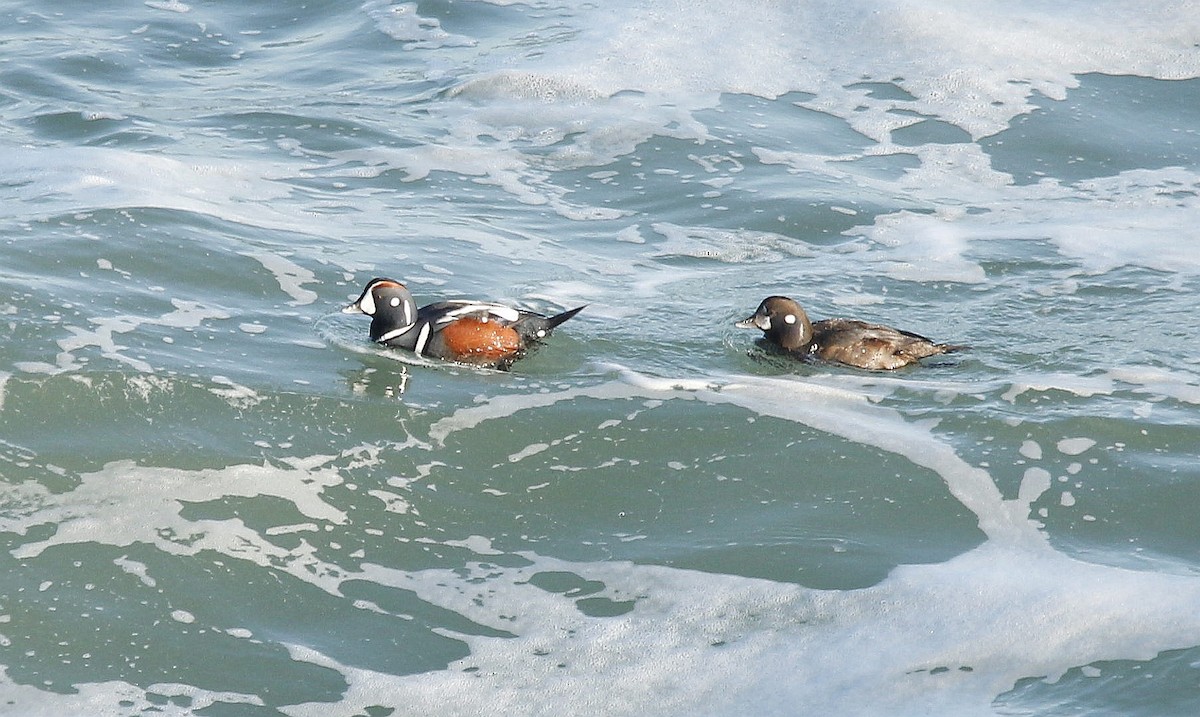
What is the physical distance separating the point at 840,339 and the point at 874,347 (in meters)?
0.21

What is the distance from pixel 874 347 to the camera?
835 cm

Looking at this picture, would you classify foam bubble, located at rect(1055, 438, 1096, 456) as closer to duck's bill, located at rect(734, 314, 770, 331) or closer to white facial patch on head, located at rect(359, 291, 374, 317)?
duck's bill, located at rect(734, 314, 770, 331)

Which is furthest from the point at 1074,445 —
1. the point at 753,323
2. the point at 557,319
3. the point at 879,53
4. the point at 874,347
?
the point at 879,53

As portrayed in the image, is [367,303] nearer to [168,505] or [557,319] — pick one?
[557,319]

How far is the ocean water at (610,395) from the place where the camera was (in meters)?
5.56

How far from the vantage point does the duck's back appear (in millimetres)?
8344

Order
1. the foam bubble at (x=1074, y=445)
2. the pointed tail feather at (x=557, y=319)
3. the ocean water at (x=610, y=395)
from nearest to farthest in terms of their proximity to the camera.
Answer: the ocean water at (x=610, y=395), the foam bubble at (x=1074, y=445), the pointed tail feather at (x=557, y=319)

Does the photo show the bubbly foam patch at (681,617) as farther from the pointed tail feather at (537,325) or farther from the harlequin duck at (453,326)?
the pointed tail feather at (537,325)

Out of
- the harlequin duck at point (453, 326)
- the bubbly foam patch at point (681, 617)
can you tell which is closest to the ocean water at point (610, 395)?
the bubbly foam patch at point (681, 617)

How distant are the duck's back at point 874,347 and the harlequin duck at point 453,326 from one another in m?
1.48

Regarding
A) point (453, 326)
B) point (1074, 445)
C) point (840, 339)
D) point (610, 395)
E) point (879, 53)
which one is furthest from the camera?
point (879, 53)

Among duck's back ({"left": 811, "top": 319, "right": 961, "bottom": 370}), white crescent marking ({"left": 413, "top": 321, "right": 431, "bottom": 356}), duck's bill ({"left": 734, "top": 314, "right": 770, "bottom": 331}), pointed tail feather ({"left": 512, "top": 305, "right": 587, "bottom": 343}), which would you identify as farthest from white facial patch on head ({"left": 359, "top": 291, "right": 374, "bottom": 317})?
duck's back ({"left": 811, "top": 319, "right": 961, "bottom": 370})

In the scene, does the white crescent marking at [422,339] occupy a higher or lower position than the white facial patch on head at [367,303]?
lower

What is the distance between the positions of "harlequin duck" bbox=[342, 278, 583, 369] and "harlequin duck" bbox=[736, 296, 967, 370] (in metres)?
1.14
